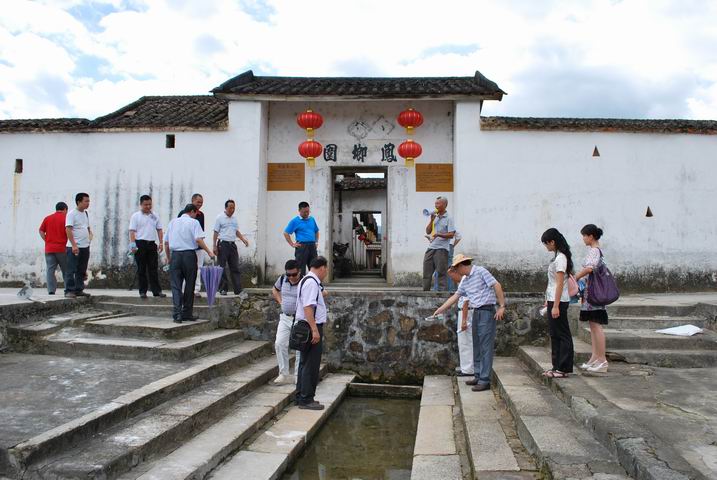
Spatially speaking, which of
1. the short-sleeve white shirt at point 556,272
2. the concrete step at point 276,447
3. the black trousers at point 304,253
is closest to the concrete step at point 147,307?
the black trousers at point 304,253

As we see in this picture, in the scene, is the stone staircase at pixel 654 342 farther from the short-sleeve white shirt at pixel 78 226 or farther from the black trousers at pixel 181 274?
the short-sleeve white shirt at pixel 78 226

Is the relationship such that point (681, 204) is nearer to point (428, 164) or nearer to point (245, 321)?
point (428, 164)

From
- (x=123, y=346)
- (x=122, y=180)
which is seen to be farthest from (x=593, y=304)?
(x=122, y=180)

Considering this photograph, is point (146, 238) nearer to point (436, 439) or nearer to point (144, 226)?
point (144, 226)

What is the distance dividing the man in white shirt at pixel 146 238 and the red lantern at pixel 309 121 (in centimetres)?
358

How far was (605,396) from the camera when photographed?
439 cm

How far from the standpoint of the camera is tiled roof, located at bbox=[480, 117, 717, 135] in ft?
31.5

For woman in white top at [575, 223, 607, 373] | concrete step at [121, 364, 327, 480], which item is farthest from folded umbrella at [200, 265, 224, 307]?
woman in white top at [575, 223, 607, 373]

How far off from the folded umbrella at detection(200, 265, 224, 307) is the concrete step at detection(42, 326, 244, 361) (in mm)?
1067

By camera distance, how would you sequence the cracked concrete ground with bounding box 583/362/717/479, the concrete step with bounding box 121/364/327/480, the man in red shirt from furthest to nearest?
1. the man in red shirt
2. the concrete step with bounding box 121/364/327/480
3. the cracked concrete ground with bounding box 583/362/717/479

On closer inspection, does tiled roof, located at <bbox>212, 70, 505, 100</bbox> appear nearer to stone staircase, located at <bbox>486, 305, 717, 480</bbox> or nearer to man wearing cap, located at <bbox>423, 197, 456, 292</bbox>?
man wearing cap, located at <bbox>423, 197, 456, 292</bbox>

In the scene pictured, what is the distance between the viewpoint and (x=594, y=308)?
16.6 feet

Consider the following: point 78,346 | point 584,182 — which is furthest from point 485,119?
point 78,346

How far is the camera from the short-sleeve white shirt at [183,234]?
21.1 feet
